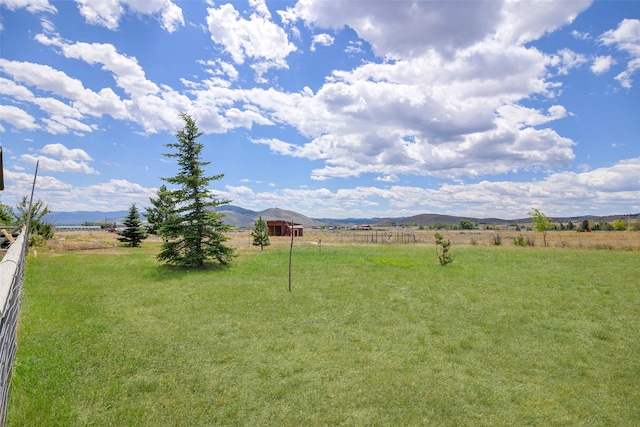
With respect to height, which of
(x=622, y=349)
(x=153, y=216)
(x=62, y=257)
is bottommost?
(x=622, y=349)

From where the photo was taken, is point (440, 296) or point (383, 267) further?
point (383, 267)

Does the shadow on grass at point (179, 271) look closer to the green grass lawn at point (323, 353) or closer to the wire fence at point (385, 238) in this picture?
the green grass lawn at point (323, 353)

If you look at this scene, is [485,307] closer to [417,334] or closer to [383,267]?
[417,334]

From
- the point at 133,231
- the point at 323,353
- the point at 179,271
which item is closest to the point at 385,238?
the point at 133,231

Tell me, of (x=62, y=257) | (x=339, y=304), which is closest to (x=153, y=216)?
(x=62, y=257)

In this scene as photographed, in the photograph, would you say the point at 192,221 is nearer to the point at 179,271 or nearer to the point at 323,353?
the point at 179,271

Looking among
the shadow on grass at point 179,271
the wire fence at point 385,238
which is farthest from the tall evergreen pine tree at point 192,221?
the wire fence at point 385,238

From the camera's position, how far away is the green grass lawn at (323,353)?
539 centimetres

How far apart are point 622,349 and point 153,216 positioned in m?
44.2

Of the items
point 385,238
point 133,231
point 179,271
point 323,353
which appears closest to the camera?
point 323,353

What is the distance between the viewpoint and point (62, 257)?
2103 centimetres

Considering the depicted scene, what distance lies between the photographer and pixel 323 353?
25.3ft

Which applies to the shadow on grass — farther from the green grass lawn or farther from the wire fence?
the wire fence

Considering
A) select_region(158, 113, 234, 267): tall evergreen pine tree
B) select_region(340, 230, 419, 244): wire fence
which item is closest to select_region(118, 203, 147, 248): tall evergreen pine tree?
select_region(158, 113, 234, 267): tall evergreen pine tree
